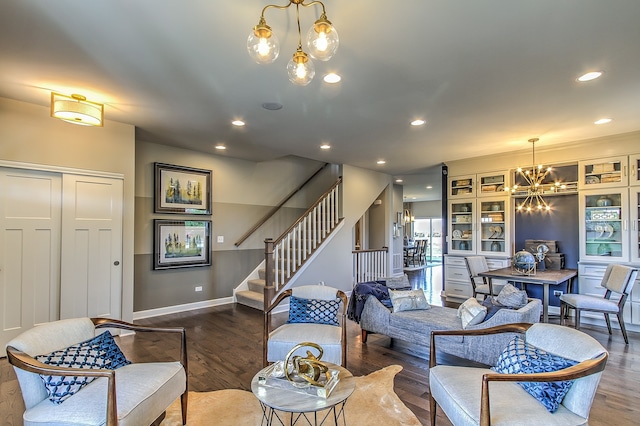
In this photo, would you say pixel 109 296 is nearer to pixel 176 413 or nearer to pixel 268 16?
pixel 176 413

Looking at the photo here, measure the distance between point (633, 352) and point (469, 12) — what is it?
424 cm

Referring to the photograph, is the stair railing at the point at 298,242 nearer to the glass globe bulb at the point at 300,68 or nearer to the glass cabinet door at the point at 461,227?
the glass cabinet door at the point at 461,227

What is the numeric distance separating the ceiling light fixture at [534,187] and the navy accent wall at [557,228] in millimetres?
124

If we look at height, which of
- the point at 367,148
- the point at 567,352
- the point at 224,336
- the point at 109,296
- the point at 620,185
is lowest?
the point at 224,336

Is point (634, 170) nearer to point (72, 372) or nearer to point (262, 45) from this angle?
point (262, 45)

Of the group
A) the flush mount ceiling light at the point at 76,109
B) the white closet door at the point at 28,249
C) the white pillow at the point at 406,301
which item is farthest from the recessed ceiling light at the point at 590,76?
the white closet door at the point at 28,249

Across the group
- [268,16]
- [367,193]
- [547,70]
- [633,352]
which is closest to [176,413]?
[268,16]

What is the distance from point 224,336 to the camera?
170 inches

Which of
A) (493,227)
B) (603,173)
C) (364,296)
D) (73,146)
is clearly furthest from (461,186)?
(73,146)

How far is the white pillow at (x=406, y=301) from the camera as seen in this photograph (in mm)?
3695

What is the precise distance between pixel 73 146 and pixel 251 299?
3497mm

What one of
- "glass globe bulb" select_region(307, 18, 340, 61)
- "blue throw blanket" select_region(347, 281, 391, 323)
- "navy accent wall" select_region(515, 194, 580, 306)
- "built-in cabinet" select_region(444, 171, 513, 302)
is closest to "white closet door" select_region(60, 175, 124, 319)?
"blue throw blanket" select_region(347, 281, 391, 323)

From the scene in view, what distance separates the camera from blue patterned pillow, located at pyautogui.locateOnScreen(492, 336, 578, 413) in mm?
1742

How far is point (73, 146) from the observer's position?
4000 millimetres
